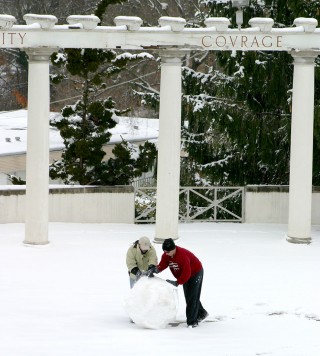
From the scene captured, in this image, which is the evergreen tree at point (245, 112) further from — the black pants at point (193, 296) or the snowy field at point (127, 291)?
the black pants at point (193, 296)

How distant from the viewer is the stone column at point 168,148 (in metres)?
20.8

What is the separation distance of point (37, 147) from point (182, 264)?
21.9 ft

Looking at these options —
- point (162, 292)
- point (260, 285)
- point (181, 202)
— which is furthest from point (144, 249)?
point (181, 202)

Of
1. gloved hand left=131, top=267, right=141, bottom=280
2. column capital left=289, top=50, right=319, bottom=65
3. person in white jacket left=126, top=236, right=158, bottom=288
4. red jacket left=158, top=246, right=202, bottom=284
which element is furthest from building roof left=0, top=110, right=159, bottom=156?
red jacket left=158, top=246, right=202, bottom=284

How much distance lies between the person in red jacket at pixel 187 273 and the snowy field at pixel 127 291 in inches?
10.3

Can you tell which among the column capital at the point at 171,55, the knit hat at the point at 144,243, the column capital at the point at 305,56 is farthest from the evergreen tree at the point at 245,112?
the knit hat at the point at 144,243

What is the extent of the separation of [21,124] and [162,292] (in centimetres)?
2750

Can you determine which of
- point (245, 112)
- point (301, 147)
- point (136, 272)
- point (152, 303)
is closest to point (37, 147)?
point (301, 147)

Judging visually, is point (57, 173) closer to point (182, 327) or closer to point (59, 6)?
point (182, 327)

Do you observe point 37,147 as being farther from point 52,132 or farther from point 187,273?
point 52,132

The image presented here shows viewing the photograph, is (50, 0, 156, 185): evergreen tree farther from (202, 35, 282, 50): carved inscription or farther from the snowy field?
(202, 35, 282, 50): carved inscription

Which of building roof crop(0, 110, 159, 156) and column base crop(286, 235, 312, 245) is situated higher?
building roof crop(0, 110, 159, 156)

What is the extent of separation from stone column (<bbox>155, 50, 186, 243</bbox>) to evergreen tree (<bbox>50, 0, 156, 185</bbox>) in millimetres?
4380

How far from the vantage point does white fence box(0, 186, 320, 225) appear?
22.9 meters
